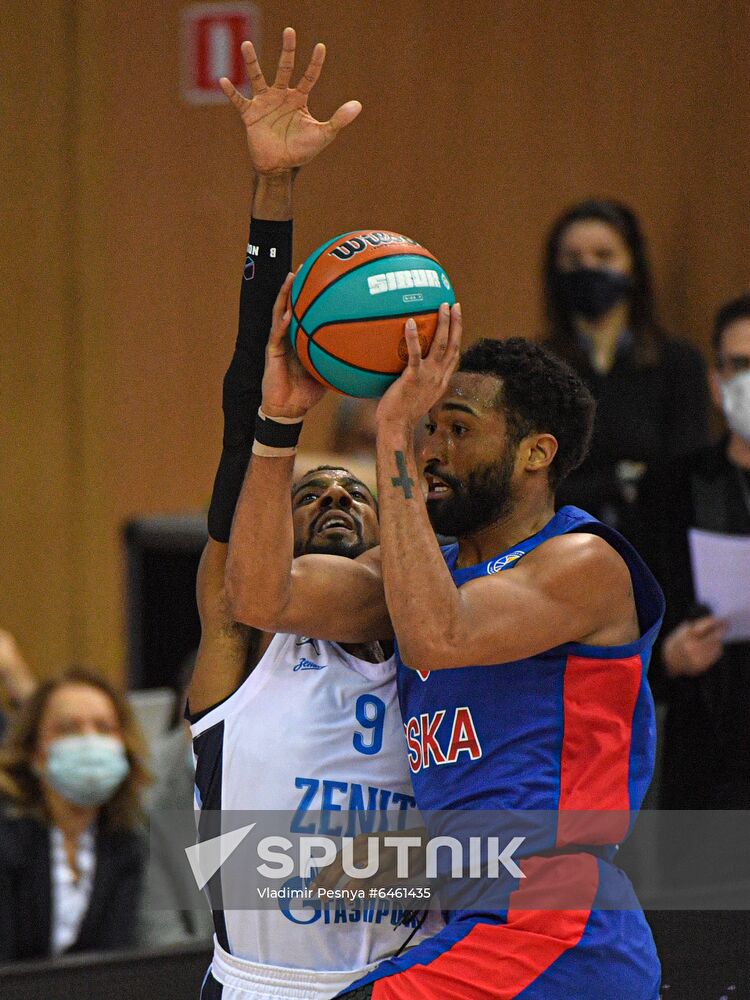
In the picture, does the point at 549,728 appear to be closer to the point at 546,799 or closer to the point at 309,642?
the point at 546,799

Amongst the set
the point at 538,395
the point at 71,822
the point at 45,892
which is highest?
the point at 538,395

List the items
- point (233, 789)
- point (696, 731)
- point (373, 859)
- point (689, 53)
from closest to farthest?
point (373, 859)
point (233, 789)
point (696, 731)
point (689, 53)

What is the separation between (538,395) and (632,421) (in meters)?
1.81

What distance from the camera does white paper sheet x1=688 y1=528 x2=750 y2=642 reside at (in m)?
3.83

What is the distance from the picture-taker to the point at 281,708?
9.25ft

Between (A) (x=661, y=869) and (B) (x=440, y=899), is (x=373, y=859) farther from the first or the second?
(A) (x=661, y=869)

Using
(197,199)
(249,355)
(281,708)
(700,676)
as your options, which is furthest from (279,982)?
(197,199)

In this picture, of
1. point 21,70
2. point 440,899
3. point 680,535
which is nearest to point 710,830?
point 680,535

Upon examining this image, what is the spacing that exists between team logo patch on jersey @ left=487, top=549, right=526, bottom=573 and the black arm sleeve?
499 mm

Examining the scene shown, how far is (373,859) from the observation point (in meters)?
2.65

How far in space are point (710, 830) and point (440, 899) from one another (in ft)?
4.54

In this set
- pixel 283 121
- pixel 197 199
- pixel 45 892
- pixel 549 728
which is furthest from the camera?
pixel 197 199

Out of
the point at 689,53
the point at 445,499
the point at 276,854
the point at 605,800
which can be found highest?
the point at 689,53

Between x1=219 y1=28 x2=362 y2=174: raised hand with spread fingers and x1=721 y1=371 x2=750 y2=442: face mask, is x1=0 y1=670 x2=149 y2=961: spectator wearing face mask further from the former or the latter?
x1=219 y1=28 x2=362 y2=174: raised hand with spread fingers
